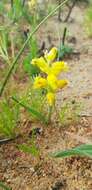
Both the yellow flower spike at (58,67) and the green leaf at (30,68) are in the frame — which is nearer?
the yellow flower spike at (58,67)

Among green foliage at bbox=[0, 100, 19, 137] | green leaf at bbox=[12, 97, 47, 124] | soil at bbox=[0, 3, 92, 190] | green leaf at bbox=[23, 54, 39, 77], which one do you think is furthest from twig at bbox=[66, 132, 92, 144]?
green leaf at bbox=[23, 54, 39, 77]

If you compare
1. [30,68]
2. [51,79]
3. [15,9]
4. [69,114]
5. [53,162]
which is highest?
[15,9]

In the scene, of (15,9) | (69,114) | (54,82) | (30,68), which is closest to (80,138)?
(69,114)

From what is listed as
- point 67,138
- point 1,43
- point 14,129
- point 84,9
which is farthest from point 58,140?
point 84,9

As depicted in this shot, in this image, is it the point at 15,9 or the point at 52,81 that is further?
the point at 15,9

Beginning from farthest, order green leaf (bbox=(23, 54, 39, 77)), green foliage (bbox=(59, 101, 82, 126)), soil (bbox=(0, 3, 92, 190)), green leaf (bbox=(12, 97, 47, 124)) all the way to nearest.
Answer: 1. green leaf (bbox=(23, 54, 39, 77))
2. green foliage (bbox=(59, 101, 82, 126))
3. green leaf (bbox=(12, 97, 47, 124))
4. soil (bbox=(0, 3, 92, 190))

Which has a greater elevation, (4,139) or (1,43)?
(1,43)

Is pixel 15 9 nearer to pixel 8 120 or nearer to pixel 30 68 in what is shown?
pixel 30 68

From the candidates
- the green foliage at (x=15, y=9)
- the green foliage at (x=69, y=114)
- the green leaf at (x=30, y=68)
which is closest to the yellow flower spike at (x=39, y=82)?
the green foliage at (x=69, y=114)

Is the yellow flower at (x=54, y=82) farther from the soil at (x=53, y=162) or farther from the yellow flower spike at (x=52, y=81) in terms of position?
the soil at (x=53, y=162)

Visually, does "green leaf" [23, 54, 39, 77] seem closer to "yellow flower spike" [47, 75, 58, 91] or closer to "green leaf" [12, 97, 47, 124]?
"green leaf" [12, 97, 47, 124]

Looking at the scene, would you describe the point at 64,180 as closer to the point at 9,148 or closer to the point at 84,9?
the point at 9,148
